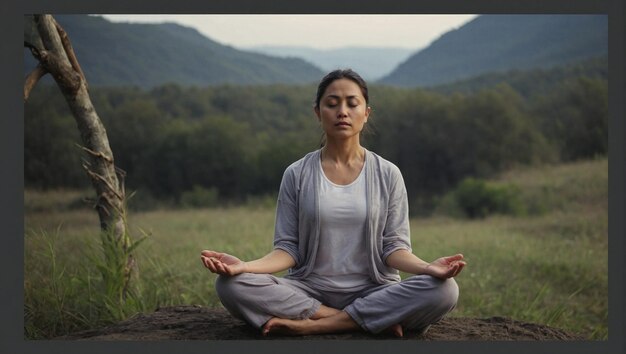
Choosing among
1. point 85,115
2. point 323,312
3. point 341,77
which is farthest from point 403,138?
point 323,312

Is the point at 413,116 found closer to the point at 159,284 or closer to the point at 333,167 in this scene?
the point at 159,284

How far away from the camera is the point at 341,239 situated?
12.3 feet

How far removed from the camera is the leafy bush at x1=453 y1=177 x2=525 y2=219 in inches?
494

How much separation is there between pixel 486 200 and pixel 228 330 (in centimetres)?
951

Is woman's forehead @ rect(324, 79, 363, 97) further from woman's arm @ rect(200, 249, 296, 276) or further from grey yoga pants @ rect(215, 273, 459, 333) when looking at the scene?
grey yoga pants @ rect(215, 273, 459, 333)

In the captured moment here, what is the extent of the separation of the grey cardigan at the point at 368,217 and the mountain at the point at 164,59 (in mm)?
8057

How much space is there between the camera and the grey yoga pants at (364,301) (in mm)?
3516

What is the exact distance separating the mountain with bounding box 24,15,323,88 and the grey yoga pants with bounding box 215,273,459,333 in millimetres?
8312

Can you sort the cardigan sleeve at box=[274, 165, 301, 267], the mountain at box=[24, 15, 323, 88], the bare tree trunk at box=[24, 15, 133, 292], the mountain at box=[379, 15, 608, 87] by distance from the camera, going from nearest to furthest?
the cardigan sleeve at box=[274, 165, 301, 267]
the bare tree trunk at box=[24, 15, 133, 292]
the mountain at box=[24, 15, 323, 88]
the mountain at box=[379, 15, 608, 87]

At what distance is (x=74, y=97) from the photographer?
4840 millimetres

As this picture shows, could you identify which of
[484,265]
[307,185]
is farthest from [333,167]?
[484,265]

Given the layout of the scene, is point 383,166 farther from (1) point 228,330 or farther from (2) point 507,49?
(2) point 507,49

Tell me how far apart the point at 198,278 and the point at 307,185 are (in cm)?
301

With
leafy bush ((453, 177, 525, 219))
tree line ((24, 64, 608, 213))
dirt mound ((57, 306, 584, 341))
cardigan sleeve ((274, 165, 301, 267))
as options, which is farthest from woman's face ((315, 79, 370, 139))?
Answer: tree line ((24, 64, 608, 213))
